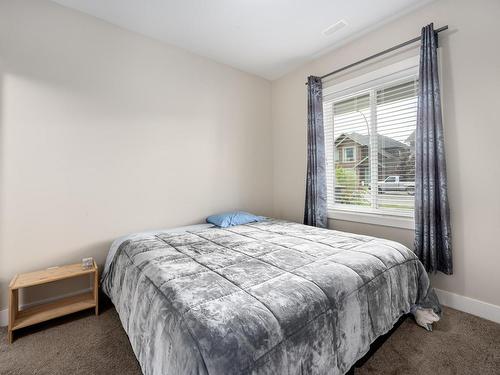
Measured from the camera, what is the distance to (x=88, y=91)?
225cm

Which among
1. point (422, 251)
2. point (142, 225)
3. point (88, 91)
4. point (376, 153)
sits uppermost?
point (88, 91)

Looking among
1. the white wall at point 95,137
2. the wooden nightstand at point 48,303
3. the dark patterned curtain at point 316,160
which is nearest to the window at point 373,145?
the dark patterned curtain at point 316,160

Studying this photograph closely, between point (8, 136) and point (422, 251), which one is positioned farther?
point (422, 251)

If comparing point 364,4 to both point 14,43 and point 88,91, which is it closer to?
point 88,91

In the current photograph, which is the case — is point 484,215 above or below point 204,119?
below

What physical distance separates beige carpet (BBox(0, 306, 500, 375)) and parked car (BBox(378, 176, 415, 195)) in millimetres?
1131

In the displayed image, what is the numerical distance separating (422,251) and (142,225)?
108 inches

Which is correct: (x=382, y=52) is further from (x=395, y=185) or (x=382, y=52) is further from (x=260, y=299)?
(x=260, y=299)

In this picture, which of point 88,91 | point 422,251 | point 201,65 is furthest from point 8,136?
point 422,251

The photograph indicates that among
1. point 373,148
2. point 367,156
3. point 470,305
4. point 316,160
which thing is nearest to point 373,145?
point 373,148

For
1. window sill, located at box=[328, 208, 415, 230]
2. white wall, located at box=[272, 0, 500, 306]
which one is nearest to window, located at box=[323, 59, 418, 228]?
window sill, located at box=[328, 208, 415, 230]

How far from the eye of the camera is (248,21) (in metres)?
2.39

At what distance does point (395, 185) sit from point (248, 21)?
2.27m

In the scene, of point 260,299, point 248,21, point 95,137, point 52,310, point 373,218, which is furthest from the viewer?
point 373,218
